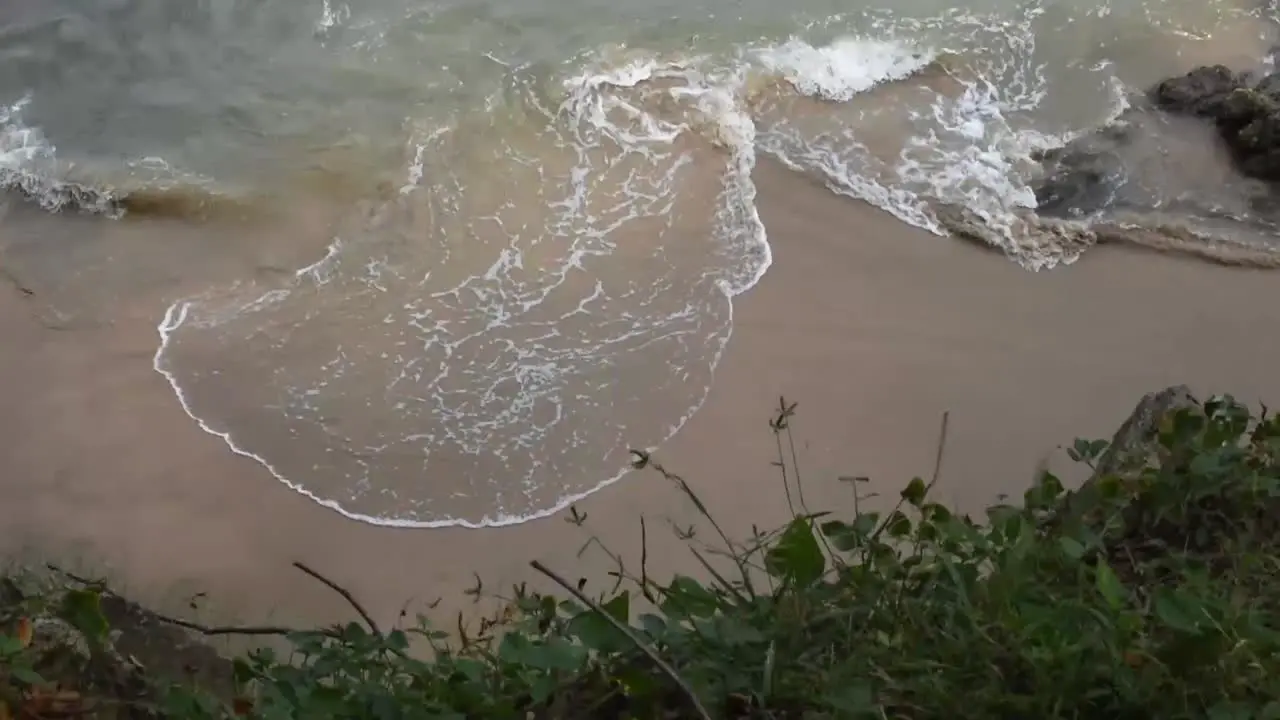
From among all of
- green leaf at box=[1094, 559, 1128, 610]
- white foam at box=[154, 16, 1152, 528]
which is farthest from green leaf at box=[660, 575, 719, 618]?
white foam at box=[154, 16, 1152, 528]

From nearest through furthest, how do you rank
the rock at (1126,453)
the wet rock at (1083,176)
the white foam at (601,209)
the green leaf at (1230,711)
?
the green leaf at (1230,711) < the rock at (1126,453) < the white foam at (601,209) < the wet rock at (1083,176)

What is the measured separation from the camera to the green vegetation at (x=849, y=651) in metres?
1.40

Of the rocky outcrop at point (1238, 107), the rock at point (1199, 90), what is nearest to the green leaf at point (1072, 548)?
the rocky outcrop at point (1238, 107)

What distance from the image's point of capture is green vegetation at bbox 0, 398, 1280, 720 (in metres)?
1.40

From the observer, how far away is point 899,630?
5.22ft

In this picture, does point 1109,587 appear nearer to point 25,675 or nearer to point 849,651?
point 849,651

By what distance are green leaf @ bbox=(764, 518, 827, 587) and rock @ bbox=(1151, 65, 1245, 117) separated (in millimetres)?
5202

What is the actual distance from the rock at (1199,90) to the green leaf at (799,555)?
520 centimetres

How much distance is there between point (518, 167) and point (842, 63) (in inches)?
82.6

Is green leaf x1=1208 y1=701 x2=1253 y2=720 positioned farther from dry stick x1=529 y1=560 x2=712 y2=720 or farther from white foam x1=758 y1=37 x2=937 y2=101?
white foam x1=758 y1=37 x2=937 y2=101

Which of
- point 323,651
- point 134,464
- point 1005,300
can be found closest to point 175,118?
point 134,464

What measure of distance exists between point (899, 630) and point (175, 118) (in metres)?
5.18

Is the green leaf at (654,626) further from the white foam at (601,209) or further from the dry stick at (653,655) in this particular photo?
the white foam at (601,209)

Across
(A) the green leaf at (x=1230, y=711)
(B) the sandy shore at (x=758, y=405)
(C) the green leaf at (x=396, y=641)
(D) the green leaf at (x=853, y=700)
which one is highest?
(A) the green leaf at (x=1230, y=711)
